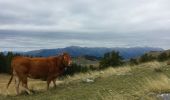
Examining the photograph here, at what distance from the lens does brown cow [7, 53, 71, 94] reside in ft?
55.1

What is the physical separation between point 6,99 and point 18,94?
1.50 metres

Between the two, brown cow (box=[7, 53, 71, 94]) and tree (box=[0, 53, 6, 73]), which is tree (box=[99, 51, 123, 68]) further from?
brown cow (box=[7, 53, 71, 94])

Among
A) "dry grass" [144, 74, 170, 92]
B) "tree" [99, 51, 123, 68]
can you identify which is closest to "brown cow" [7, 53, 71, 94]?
"dry grass" [144, 74, 170, 92]

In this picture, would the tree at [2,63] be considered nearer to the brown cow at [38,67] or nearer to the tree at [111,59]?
the tree at [111,59]

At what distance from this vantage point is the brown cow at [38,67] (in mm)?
16781

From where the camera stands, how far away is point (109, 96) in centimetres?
1192

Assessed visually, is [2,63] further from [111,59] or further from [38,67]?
[38,67]

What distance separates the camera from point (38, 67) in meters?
17.1

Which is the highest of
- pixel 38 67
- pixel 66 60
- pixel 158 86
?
pixel 66 60

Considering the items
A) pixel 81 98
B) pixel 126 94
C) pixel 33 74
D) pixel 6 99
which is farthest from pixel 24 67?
pixel 126 94

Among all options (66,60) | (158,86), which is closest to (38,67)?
(66,60)

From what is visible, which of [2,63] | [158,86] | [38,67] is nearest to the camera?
[158,86]

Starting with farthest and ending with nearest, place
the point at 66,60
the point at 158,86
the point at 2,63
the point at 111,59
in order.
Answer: the point at 2,63 → the point at 111,59 → the point at 66,60 → the point at 158,86

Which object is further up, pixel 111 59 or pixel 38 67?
pixel 38 67
